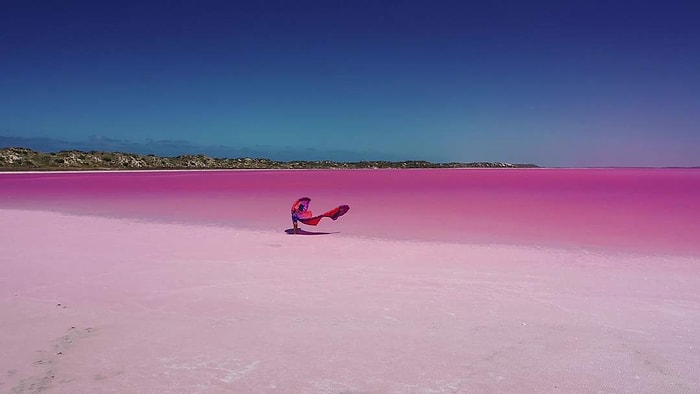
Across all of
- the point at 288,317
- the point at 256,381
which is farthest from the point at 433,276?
the point at 256,381

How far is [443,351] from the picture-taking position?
12.3 ft

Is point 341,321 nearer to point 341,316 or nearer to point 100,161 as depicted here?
point 341,316

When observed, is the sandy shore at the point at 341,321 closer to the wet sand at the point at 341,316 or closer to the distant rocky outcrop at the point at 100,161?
the wet sand at the point at 341,316

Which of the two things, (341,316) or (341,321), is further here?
(341,316)

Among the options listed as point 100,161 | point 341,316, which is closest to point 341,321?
point 341,316

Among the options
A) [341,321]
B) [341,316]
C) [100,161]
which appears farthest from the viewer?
[100,161]

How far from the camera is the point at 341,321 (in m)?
4.40

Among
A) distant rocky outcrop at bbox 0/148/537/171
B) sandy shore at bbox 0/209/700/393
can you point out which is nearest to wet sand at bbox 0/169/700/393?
sandy shore at bbox 0/209/700/393

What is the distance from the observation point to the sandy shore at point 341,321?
3316 millimetres

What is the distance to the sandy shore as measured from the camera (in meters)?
3.32

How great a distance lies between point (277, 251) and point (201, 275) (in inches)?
73.9

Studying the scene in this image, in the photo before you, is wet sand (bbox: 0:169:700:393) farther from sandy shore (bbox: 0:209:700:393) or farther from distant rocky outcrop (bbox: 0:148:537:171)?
distant rocky outcrop (bbox: 0:148:537:171)

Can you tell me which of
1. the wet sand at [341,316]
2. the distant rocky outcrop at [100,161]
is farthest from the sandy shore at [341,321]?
A: the distant rocky outcrop at [100,161]

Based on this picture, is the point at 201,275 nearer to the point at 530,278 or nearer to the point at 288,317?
the point at 288,317
